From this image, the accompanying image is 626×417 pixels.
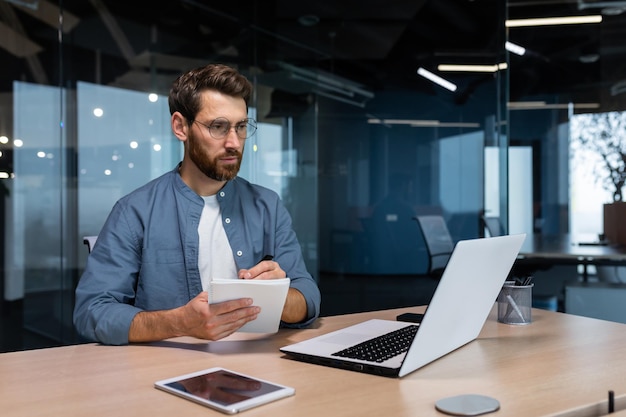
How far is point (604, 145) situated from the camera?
5.54 metres

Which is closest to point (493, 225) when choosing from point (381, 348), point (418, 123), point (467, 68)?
point (418, 123)

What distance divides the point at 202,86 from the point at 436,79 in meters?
4.27

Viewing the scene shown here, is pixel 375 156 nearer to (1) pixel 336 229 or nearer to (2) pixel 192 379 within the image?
(1) pixel 336 229

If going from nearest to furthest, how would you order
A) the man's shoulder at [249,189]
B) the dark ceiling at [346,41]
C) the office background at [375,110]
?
1. the man's shoulder at [249,189]
2. the dark ceiling at [346,41]
3. the office background at [375,110]

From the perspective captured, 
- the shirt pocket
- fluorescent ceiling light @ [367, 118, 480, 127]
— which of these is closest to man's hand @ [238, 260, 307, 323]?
the shirt pocket

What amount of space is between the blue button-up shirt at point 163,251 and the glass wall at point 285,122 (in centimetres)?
252

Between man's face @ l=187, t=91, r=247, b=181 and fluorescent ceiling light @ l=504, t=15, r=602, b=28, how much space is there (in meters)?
4.45

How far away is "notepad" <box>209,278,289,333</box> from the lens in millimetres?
1317

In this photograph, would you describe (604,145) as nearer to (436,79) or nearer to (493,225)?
(493,225)

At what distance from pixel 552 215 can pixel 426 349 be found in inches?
197

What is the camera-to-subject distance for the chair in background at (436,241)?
5.01 meters

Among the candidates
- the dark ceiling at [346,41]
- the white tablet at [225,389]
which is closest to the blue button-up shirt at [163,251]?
the white tablet at [225,389]

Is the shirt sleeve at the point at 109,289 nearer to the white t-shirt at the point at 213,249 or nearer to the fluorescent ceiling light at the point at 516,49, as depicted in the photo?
the white t-shirt at the point at 213,249

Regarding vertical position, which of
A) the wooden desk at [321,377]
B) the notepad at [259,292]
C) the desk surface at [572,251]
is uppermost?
the notepad at [259,292]
